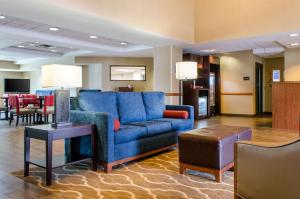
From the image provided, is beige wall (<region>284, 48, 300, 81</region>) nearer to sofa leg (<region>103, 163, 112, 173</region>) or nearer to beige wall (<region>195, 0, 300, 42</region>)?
beige wall (<region>195, 0, 300, 42</region>)

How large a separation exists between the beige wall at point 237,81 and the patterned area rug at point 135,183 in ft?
23.2

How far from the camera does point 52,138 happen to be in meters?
2.77

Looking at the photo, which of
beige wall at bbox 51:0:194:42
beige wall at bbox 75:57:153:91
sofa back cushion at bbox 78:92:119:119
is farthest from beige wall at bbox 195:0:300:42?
sofa back cushion at bbox 78:92:119:119

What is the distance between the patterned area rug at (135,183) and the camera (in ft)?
8.48

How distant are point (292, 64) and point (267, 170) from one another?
7435 millimetres

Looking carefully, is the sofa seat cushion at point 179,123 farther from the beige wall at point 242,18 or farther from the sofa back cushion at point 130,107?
the beige wall at point 242,18

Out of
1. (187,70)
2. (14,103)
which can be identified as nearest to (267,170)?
(187,70)

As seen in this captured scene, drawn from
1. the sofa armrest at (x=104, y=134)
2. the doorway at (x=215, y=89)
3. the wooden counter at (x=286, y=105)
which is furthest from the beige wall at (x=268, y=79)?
the sofa armrest at (x=104, y=134)

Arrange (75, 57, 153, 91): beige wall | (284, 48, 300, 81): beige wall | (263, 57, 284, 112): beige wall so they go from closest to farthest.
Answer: (284, 48, 300, 81): beige wall
(75, 57, 153, 91): beige wall
(263, 57, 284, 112): beige wall

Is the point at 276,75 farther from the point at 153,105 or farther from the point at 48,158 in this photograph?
the point at 48,158

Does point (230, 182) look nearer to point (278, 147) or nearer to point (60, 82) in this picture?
point (278, 147)

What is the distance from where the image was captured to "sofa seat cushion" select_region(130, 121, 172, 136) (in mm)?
3871

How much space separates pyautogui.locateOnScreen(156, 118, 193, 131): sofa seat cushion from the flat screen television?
1087 centimetres

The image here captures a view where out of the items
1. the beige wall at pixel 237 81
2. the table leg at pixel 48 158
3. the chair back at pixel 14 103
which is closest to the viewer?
the table leg at pixel 48 158
